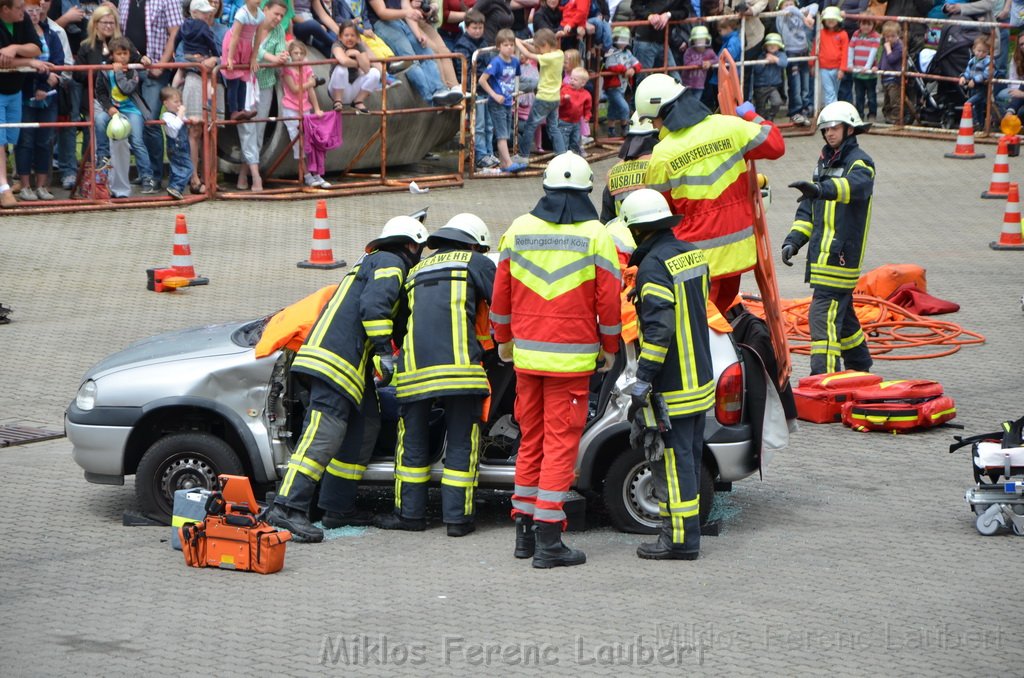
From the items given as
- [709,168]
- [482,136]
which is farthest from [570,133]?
[709,168]

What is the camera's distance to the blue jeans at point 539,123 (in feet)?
60.4

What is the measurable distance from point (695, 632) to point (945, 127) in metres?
17.2

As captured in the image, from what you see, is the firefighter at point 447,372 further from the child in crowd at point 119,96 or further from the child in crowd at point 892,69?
the child in crowd at point 892,69

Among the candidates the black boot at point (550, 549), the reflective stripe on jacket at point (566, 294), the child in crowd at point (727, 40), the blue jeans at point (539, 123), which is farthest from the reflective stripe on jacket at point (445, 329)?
the child in crowd at point (727, 40)

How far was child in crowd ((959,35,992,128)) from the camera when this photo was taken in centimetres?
2092

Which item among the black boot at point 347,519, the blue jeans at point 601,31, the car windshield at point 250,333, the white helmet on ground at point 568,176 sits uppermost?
the blue jeans at point 601,31

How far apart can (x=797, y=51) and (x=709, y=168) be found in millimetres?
13925

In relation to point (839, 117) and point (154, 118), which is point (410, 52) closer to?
point (154, 118)

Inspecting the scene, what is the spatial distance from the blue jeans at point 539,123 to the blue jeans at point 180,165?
422 centimetres

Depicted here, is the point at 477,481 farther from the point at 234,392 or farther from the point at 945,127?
the point at 945,127

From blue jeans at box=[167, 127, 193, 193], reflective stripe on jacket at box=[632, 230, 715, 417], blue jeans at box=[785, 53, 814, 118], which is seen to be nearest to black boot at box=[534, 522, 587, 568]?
reflective stripe on jacket at box=[632, 230, 715, 417]

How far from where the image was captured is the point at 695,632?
6.45m

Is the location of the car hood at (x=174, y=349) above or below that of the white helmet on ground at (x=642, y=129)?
below

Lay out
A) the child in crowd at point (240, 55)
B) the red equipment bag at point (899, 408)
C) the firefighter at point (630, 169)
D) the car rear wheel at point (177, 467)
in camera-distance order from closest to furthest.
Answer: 1. the car rear wheel at point (177, 467)
2. the firefighter at point (630, 169)
3. the red equipment bag at point (899, 408)
4. the child in crowd at point (240, 55)
